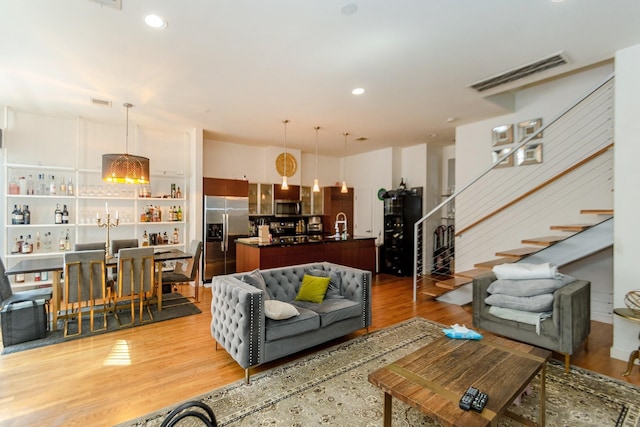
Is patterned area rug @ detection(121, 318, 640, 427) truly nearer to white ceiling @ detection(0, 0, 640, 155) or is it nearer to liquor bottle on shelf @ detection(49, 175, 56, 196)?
white ceiling @ detection(0, 0, 640, 155)

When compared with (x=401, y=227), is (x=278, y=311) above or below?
below

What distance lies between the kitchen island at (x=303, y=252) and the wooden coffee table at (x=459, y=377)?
10.4 ft

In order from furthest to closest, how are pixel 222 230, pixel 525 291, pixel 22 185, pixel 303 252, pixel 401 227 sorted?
1. pixel 401 227
2. pixel 222 230
3. pixel 303 252
4. pixel 22 185
5. pixel 525 291

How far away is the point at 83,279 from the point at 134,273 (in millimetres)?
546

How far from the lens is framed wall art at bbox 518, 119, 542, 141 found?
4762 mm

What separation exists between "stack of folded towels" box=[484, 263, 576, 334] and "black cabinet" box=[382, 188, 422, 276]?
3.55 m

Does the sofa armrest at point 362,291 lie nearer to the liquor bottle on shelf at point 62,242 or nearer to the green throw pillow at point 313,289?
the green throw pillow at point 313,289

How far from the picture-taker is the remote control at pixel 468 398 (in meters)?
1.67

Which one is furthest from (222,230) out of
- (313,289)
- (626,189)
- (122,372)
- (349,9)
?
(626,189)

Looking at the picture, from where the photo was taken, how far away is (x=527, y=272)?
327 centimetres

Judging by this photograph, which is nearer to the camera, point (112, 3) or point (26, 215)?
point (112, 3)

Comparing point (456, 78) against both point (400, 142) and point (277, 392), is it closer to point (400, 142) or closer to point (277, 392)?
point (400, 142)

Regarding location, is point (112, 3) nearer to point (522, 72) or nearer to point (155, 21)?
point (155, 21)

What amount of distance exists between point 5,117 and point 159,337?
4.42 meters
